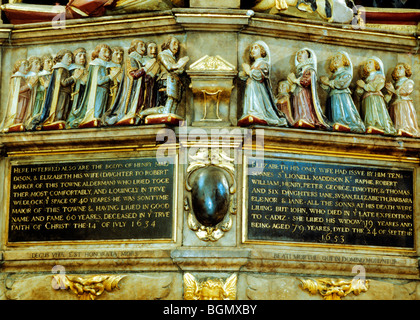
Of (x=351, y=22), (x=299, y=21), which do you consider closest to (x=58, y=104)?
(x=299, y=21)

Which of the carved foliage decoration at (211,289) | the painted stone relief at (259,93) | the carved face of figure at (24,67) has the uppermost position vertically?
the carved face of figure at (24,67)

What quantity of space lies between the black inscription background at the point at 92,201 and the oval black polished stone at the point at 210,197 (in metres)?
0.48

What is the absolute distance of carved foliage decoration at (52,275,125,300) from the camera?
1333 cm

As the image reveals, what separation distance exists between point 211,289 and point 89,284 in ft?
6.44

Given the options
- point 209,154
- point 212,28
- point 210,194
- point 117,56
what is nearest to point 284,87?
point 212,28

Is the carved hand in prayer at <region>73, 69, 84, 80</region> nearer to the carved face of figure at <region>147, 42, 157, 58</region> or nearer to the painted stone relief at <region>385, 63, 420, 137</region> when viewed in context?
the carved face of figure at <region>147, 42, 157, 58</region>

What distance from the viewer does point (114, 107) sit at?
46.2ft

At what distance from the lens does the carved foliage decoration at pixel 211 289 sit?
509 inches

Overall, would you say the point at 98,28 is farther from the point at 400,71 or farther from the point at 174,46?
the point at 400,71

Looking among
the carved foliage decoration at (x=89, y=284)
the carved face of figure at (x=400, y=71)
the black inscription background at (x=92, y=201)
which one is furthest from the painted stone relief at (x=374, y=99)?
the carved foliage decoration at (x=89, y=284)

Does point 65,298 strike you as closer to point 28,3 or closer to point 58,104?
point 58,104

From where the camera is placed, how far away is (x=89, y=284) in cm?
1339

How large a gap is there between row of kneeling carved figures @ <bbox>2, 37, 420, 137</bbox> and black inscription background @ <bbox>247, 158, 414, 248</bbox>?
2.41 feet

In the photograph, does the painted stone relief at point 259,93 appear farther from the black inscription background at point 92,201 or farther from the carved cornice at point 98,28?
the black inscription background at point 92,201
